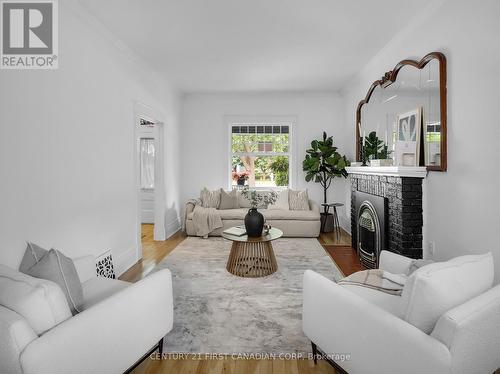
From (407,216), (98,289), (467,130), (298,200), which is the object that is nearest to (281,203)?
(298,200)

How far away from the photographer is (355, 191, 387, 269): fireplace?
11.5 feet

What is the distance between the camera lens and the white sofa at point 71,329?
1.14 m

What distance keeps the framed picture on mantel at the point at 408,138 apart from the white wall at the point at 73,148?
314 centimetres

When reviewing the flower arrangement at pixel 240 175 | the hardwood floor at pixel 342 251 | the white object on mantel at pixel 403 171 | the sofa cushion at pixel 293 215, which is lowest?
the hardwood floor at pixel 342 251

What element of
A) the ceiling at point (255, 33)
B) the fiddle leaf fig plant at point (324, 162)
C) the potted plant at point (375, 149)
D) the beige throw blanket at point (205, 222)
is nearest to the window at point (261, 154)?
the fiddle leaf fig plant at point (324, 162)

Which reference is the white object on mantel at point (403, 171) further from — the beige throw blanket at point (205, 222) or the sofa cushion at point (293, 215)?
the beige throw blanket at point (205, 222)

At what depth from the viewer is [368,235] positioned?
3.86m

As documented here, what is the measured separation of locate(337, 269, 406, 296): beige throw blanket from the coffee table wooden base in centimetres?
156

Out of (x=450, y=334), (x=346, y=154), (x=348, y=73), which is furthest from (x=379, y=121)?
(x=450, y=334)

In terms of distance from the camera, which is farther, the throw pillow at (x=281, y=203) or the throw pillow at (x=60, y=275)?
the throw pillow at (x=281, y=203)

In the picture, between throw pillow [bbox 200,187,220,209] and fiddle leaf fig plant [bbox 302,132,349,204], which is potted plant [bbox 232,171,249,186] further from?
fiddle leaf fig plant [bbox 302,132,349,204]

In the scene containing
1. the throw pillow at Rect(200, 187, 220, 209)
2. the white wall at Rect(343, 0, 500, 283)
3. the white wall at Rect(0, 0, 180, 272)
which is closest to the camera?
the white wall at Rect(0, 0, 180, 272)

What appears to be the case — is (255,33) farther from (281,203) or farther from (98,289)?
(281,203)

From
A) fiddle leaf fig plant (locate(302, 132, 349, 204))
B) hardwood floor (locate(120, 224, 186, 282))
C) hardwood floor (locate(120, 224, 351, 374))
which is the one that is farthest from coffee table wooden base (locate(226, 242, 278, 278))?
fiddle leaf fig plant (locate(302, 132, 349, 204))
